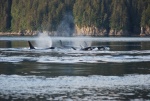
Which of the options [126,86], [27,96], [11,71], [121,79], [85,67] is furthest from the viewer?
[85,67]

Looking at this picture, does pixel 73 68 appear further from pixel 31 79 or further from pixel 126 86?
pixel 126 86

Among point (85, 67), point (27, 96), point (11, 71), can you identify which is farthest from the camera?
point (85, 67)

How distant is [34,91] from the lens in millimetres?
37781

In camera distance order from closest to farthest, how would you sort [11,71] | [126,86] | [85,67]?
[126,86] → [11,71] → [85,67]

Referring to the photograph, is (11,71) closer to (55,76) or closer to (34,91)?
(55,76)

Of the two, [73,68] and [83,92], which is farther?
[73,68]

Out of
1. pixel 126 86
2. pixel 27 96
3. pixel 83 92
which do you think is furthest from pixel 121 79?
pixel 27 96

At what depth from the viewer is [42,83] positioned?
41.7 metres

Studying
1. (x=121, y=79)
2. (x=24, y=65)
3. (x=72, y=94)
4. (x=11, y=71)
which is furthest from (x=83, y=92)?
(x=24, y=65)

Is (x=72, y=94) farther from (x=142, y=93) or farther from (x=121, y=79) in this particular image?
(x=121, y=79)

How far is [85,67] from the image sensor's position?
55062 millimetres

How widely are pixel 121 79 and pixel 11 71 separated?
37.0 feet

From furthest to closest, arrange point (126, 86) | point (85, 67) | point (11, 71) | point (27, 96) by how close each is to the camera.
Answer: point (85, 67) < point (11, 71) < point (126, 86) < point (27, 96)

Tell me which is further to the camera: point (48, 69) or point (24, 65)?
point (24, 65)
